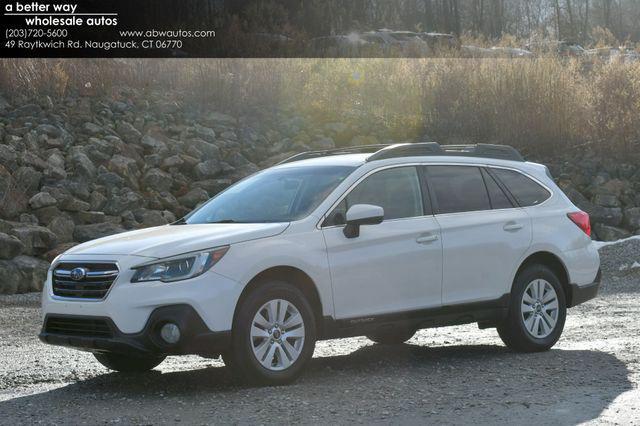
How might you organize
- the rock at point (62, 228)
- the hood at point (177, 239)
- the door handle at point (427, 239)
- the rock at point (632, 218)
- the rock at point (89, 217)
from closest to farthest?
the hood at point (177, 239) → the door handle at point (427, 239) → the rock at point (62, 228) → the rock at point (89, 217) → the rock at point (632, 218)

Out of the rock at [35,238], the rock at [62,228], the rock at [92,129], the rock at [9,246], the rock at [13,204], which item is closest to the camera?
the rock at [9,246]

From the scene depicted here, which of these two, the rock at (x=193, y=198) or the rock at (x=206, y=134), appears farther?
the rock at (x=206, y=134)

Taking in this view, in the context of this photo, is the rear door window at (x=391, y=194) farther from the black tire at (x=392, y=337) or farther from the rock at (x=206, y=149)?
the rock at (x=206, y=149)

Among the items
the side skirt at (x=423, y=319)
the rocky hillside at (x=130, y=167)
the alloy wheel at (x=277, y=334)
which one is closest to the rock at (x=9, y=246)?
the rocky hillside at (x=130, y=167)

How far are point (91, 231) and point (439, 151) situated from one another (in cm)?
977

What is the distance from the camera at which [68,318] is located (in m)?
8.48

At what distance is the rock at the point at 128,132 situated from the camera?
22844 millimetres

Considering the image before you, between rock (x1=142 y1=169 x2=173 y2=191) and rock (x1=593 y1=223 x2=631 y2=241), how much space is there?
8.27 meters

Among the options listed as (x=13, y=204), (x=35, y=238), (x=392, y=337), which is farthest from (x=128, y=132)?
(x=392, y=337)

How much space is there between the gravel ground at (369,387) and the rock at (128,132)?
36.3ft

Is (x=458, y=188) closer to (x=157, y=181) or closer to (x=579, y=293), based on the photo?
(x=579, y=293)

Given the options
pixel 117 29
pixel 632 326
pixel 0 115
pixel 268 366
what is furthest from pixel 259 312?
pixel 117 29

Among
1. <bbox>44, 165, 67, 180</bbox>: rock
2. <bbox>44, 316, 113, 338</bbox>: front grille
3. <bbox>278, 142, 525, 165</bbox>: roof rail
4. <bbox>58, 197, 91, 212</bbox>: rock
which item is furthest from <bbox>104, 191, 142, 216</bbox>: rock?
<bbox>44, 316, 113, 338</bbox>: front grille

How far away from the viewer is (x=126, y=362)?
9.38 meters
